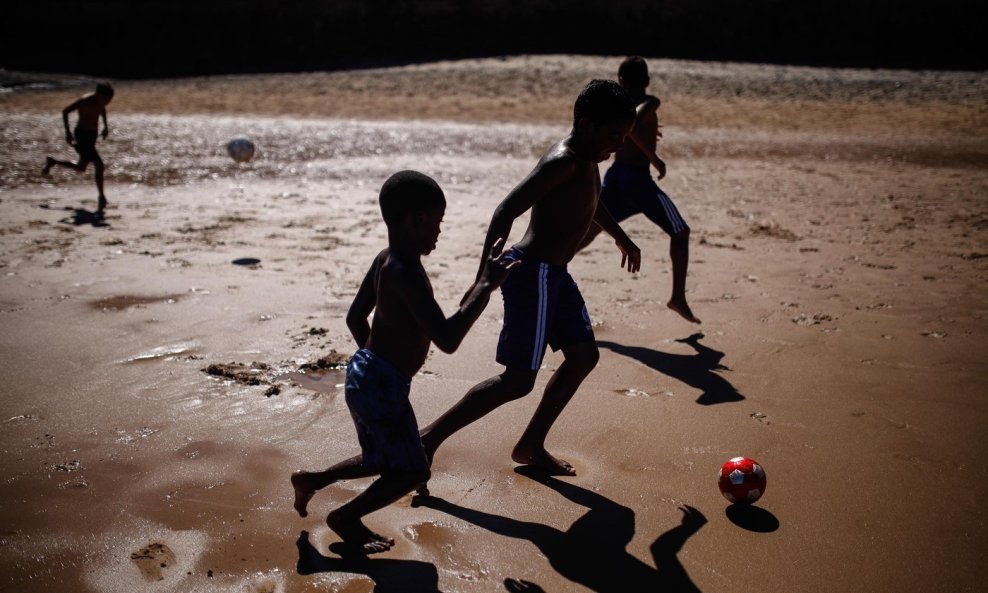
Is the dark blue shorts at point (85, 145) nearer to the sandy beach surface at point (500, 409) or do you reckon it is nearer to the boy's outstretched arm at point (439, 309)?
the sandy beach surface at point (500, 409)

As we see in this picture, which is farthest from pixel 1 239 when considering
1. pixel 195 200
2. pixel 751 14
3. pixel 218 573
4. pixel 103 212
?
pixel 751 14

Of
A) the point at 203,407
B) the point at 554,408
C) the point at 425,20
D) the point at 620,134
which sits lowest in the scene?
the point at 203,407

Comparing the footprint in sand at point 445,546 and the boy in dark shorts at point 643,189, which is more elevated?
the boy in dark shorts at point 643,189

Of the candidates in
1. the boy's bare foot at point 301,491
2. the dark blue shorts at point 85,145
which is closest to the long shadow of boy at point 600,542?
the boy's bare foot at point 301,491

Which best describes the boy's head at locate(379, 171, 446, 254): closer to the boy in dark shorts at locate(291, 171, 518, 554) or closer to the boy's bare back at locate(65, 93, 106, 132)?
the boy in dark shorts at locate(291, 171, 518, 554)

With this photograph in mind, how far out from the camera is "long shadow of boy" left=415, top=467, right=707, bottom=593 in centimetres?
280

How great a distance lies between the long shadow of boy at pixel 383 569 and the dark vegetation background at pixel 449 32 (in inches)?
1063

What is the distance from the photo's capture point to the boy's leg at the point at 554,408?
3537 millimetres

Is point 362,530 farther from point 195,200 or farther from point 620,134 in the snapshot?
point 195,200

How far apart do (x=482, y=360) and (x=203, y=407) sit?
64.0 inches

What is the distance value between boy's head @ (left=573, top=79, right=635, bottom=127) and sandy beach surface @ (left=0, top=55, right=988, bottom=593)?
60.9 inches

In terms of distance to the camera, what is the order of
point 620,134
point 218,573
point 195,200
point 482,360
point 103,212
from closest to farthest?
Answer: point 218,573
point 620,134
point 482,360
point 103,212
point 195,200

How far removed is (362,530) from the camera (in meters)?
2.91

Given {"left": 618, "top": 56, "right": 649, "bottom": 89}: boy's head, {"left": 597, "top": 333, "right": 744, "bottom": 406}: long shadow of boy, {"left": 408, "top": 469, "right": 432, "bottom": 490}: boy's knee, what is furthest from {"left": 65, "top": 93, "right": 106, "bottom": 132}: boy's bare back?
{"left": 408, "top": 469, "right": 432, "bottom": 490}: boy's knee
